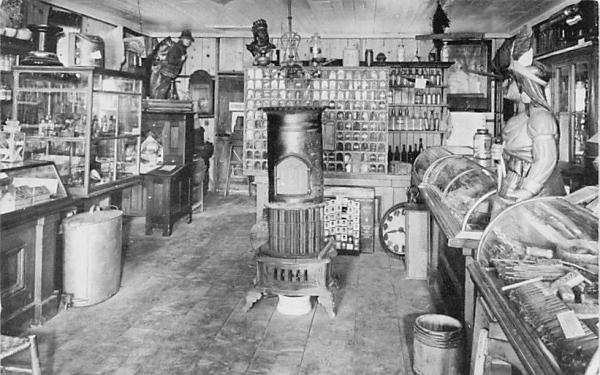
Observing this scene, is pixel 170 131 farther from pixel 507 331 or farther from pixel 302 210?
pixel 507 331

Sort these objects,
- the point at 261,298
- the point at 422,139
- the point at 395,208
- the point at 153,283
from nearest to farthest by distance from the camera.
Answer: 1. the point at 261,298
2. the point at 153,283
3. the point at 395,208
4. the point at 422,139

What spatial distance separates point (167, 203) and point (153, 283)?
2185 mm

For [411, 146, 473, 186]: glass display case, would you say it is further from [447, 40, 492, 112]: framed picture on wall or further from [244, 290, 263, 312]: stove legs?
[447, 40, 492, 112]: framed picture on wall

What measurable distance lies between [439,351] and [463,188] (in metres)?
1.50

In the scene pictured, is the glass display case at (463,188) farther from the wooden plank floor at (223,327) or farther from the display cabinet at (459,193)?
the wooden plank floor at (223,327)

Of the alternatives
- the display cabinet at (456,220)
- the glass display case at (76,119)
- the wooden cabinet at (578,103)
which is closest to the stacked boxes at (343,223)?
the display cabinet at (456,220)

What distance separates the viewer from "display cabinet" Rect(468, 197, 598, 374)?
1.81 metres

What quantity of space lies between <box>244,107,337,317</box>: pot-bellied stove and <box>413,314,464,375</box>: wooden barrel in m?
1.29

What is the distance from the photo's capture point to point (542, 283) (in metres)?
2.26

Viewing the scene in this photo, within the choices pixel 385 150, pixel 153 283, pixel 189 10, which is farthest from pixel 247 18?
pixel 153 283

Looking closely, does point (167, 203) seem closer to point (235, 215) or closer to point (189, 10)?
point (235, 215)

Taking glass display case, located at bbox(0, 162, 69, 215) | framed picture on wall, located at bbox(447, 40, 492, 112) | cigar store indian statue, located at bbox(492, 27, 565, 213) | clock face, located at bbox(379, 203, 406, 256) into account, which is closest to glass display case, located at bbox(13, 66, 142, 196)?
glass display case, located at bbox(0, 162, 69, 215)

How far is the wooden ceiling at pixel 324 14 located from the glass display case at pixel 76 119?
105 inches

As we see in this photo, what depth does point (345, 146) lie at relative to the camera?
6.79m
